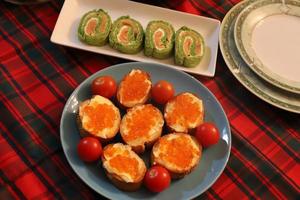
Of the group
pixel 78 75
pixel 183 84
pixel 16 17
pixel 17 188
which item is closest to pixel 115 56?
pixel 78 75

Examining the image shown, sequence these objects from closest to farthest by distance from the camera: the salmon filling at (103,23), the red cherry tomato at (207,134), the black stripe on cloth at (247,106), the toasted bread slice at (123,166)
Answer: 1. the toasted bread slice at (123,166)
2. the red cherry tomato at (207,134)
3. the black stripe on cloth at (247,106)
4. the salmon filling at (103,23)

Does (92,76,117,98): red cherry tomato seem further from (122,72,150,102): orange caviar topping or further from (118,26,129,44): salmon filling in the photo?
(118,26,129,44): salmon filling

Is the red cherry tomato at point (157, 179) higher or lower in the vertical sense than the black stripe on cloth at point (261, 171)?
higher

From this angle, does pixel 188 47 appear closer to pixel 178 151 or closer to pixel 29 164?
pixel 178 151

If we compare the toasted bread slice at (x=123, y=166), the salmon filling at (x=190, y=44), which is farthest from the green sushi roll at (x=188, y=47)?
the toasted bread slice at (x=123, y=166)

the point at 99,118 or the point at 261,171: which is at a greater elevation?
the point at 99,118

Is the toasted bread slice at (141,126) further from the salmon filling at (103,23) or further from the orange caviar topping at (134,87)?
the salmon filling at (103,23)

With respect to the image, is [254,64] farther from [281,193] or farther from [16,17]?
[16,17]

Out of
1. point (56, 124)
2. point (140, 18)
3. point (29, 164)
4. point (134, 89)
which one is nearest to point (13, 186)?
point (29, 164)
